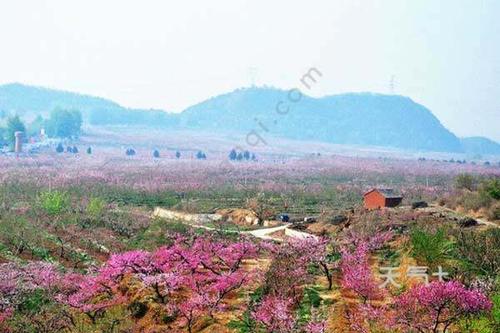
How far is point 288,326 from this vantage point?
46.6 feet

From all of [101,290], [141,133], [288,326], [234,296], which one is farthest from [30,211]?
[141,133]

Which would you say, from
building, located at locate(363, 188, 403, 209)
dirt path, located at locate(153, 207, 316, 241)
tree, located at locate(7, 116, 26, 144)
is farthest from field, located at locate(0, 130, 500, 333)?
tree, located at locate(7, 116, 26, 144)

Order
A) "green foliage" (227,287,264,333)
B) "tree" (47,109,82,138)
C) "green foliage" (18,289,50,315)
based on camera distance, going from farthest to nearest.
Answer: "tree" (47,109,82,138)
"green foliage" (18,289,50,315)
"green foliage" (227,287,264,333)

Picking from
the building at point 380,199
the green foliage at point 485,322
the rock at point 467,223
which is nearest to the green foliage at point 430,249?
the green foliage at point 485,322

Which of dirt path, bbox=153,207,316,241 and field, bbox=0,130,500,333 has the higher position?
field, bbox=0,130,500,333

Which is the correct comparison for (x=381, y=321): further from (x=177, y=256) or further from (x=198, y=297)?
(x=177, y=256)

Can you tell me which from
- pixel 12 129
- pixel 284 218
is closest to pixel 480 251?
pixel 284 218

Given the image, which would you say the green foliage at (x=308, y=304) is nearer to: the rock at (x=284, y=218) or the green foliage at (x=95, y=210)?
the green foliage at (x=95, y=210)

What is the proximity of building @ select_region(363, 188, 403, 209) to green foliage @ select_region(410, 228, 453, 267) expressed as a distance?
18.3 metres

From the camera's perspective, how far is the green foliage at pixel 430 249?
19.8 meters

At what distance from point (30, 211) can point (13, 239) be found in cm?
1074

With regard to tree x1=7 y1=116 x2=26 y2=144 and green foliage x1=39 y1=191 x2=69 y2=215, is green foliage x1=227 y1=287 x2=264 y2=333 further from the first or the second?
tree x1=7 y1=116 x2=26 y2=144

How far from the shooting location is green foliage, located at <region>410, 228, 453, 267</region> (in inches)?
781

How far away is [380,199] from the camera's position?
130 ft
